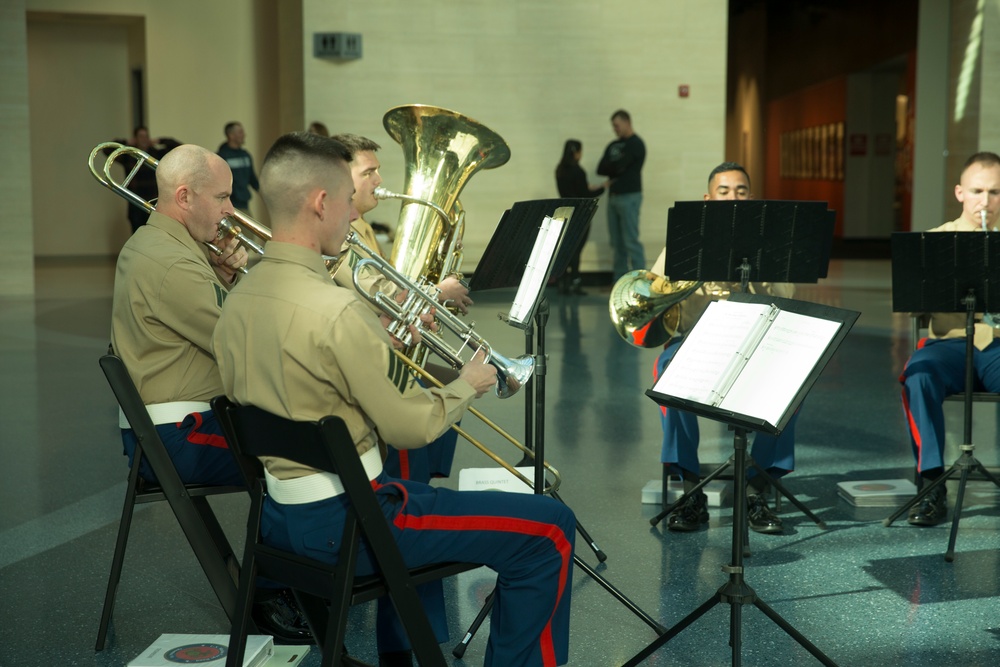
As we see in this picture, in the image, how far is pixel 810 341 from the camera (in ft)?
7.65

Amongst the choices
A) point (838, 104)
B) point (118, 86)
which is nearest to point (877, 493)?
point (118, 86)

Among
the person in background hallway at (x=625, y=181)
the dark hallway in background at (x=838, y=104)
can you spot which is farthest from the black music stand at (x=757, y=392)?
the dark hallway in background at (x=838, y=104)

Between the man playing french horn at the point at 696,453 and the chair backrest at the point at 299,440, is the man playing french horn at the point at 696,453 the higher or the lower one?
the lower one

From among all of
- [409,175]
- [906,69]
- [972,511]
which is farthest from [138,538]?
[906,69]

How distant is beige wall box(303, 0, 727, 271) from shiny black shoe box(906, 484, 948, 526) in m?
7.70

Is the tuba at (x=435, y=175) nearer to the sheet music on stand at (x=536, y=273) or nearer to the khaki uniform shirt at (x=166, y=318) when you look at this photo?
the sheet music on stand at (x=536, y=273)

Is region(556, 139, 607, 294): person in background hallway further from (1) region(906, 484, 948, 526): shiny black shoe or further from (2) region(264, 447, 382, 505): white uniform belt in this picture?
(2) region(264, 447, 382, 505): white uniform belt

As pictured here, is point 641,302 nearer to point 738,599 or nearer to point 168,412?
point 738,599

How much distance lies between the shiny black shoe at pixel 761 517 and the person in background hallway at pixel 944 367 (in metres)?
0.48

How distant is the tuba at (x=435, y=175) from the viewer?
349 centimetres

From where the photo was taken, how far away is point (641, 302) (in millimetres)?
3688

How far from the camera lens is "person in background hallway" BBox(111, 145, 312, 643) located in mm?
2678

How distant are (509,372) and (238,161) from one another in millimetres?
9231

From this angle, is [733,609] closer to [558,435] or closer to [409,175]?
[409,175]
